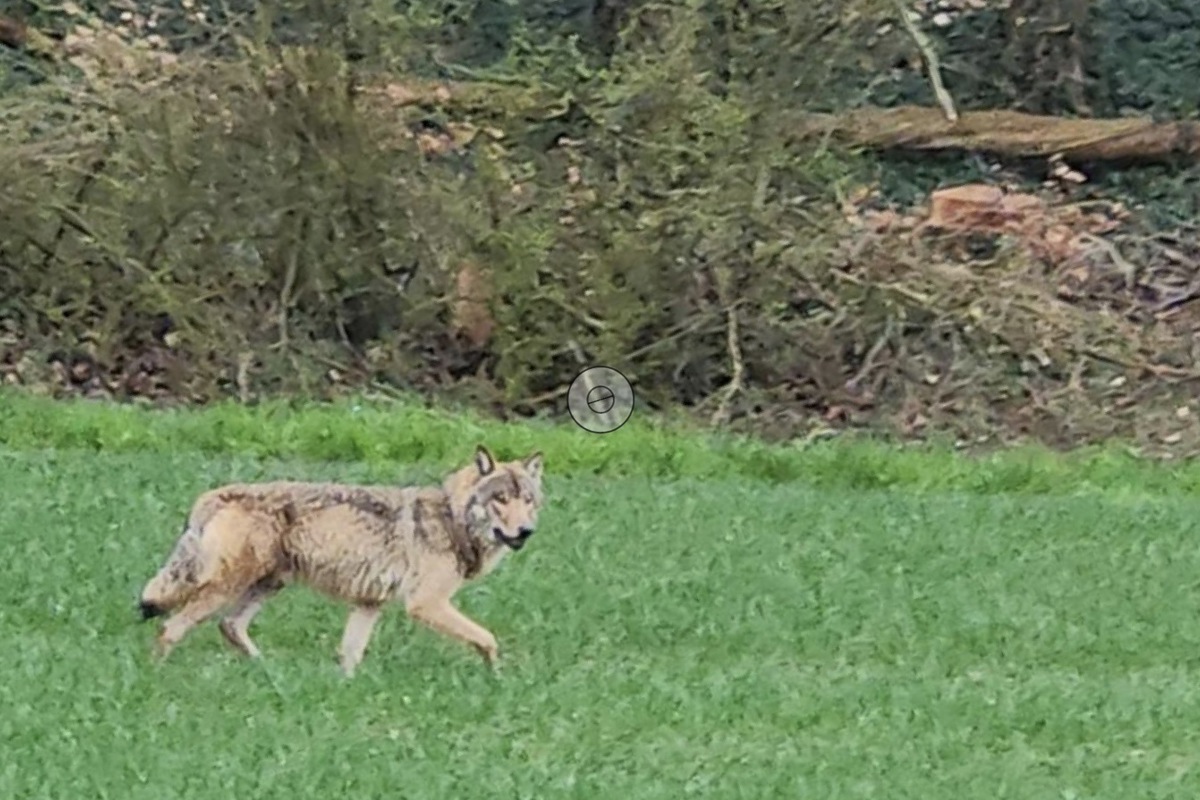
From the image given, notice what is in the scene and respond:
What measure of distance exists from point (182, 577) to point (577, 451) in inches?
222

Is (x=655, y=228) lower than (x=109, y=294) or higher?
higher

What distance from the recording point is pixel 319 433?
13.9 meters

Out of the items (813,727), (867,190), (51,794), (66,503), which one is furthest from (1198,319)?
(51,794)

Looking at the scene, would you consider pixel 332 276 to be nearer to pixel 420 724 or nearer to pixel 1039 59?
pixel 1039 59

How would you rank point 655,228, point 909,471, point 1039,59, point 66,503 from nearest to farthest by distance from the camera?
point 66,503 < point 909,471 < point 655,228 < point 1039,59

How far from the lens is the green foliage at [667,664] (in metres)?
7.11

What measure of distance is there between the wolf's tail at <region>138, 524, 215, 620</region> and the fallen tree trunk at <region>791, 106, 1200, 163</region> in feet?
35.4

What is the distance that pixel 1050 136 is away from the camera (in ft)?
60.7

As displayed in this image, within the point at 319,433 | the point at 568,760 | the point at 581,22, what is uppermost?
the point at 581,22

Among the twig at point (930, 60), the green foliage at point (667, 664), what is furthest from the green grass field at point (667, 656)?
the twig at point (930, 60)

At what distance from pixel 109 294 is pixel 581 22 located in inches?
159

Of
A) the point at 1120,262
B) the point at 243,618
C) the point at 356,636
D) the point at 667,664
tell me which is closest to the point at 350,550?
the point at 356,636
